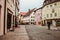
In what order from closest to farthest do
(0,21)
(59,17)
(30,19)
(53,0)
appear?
(0,21), (59,17), (53,0), (30,19)

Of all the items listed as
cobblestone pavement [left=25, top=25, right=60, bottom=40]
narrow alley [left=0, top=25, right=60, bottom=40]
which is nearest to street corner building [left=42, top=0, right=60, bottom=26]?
cobblestone pavement [left=25, top=25, right=60, bottom=40]

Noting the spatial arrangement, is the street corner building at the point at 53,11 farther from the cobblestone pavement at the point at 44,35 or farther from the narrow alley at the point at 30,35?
the narrow alley at the point at 30,35

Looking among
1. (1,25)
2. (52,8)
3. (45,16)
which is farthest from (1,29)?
(45,16)

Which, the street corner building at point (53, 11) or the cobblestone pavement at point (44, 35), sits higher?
the street corner building at point (53, 11)

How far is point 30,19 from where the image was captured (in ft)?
355

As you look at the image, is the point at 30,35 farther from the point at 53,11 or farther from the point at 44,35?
the point at 53,11

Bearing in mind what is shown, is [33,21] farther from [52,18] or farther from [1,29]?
[1,29]

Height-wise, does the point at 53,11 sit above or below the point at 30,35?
above

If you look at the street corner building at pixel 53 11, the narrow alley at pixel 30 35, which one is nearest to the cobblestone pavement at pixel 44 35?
the narrow alley at pixel 30 35

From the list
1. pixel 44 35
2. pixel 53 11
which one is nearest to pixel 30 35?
pixel 44 35

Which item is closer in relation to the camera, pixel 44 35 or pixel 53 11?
pixel 44 35

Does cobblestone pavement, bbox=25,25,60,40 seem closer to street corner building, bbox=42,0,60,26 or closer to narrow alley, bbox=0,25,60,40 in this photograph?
narrow alley, bbox=0,25,60,40

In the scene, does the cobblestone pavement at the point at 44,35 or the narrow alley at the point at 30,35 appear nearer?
the narrow alley at the point at 30,35

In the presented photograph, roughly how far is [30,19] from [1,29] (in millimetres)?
91610
